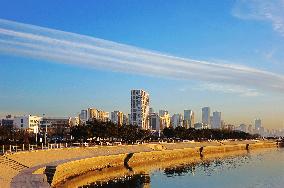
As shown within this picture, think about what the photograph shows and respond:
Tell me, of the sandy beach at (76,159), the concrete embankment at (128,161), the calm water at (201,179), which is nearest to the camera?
the sandy beach at (76,159)

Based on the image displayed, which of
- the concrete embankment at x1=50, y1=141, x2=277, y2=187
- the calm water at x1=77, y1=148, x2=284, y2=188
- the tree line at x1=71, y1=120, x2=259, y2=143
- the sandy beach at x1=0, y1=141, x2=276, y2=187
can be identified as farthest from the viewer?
the tree line at x1=71, y1=120, x2=259, y2=143

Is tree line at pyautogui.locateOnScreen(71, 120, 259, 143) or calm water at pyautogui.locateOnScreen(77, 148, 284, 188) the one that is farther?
tree line at pyautogui.locateOnScreen(71, 120, 259, 143)

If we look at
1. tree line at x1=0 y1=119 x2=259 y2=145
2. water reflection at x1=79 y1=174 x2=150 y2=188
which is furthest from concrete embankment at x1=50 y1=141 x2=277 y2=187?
tree line at x1=0 y1=119 x2=259 y2=145

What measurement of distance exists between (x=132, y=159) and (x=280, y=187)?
27508mm

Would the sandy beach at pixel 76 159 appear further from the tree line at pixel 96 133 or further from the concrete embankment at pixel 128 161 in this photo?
the tree line at pixel 96 133

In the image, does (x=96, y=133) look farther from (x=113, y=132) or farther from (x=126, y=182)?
(x=126, y=182)

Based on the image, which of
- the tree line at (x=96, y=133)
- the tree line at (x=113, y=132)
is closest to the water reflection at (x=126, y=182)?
the tree line at (x=96, y=133)

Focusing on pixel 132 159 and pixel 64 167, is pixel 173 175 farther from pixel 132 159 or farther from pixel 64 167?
pixel 64 167

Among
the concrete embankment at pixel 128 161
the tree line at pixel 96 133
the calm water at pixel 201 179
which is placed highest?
the tree line at pixel 96 133

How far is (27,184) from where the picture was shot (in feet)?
91.1

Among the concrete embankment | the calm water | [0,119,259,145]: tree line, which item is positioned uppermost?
[0,119,259,145]: tree line

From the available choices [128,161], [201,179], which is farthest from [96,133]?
[201,179]

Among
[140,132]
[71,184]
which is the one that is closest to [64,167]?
[71,184]

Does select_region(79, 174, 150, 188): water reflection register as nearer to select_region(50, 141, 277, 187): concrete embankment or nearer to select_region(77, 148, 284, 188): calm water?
select_region(77, 148, 284, 188): calm water
